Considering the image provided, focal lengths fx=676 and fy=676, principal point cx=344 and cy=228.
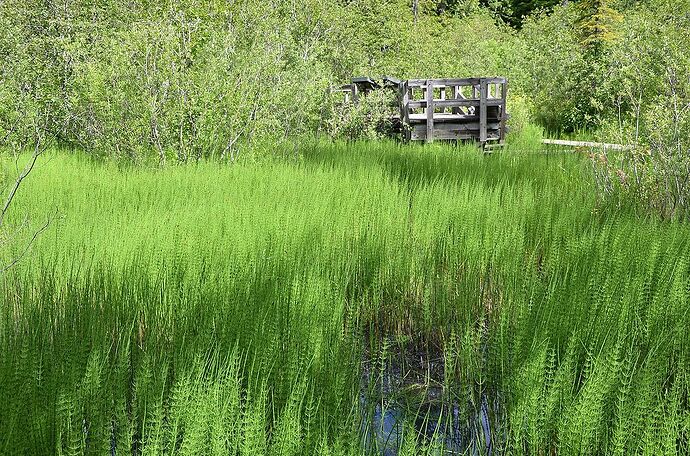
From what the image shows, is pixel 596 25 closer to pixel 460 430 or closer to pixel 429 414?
pixel 429 414

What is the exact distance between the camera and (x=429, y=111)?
34.5 ft

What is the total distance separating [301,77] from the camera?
29.2 feet

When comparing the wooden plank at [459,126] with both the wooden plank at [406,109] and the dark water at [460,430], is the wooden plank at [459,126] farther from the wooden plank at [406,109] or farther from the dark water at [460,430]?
the dark water at [460,430]

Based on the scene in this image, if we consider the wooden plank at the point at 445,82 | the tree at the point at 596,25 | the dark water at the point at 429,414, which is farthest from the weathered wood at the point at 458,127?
the dark water at the point at 429,414

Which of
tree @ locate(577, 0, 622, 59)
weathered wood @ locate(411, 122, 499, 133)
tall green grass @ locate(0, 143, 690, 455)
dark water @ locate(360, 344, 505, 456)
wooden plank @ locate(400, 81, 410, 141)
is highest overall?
tree @ locate(577, 0, 622, 59)

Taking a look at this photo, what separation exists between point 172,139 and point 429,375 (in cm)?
478

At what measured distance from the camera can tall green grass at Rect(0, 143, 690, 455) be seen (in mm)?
1909

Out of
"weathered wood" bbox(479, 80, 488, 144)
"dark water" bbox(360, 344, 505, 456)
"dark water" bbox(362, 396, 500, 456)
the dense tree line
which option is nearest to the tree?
the dense tree line

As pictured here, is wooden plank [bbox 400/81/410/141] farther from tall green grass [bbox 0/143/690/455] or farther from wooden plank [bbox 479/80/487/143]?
tall green grass [bbox 0/143/690/455]

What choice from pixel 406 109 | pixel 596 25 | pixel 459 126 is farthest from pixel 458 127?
pixel 596 25

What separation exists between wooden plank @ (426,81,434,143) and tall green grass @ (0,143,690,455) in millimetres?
5598

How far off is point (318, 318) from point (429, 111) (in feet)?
27.3

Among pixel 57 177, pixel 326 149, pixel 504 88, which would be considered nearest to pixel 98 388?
pixel 57 177

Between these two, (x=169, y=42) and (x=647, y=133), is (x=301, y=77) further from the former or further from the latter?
(x=647, y=133)
